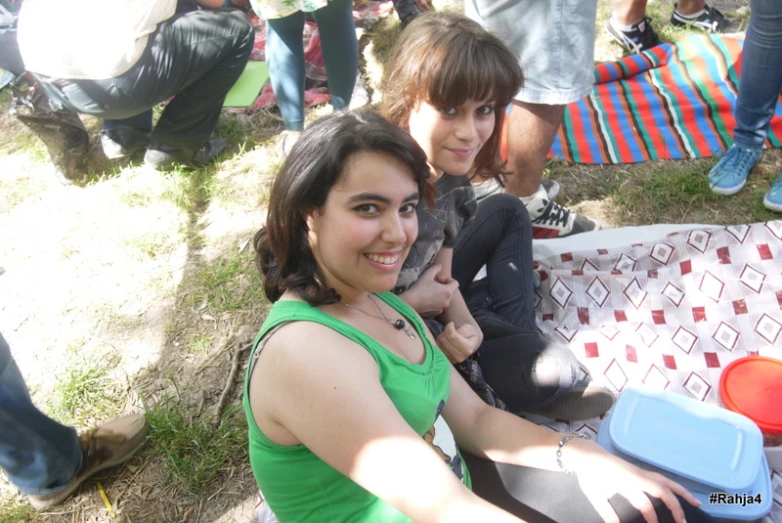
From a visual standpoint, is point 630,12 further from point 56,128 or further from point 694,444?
point 56,128

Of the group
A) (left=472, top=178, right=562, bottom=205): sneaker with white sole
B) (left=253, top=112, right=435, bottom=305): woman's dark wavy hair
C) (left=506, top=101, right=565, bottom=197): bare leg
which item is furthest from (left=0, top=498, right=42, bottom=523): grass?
(left=472, top=178, right=562, bottom=205): sneaker with white sole

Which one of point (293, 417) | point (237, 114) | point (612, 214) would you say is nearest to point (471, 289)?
point (612, 214)

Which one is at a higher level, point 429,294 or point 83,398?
point 429,294

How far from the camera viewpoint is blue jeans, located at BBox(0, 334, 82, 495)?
5.32 ft

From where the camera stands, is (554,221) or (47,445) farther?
(554,221)

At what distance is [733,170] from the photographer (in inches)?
112

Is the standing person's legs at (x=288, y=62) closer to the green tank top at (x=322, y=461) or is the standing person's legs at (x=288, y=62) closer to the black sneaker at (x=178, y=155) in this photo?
the black sneaker at (x=178, y=155)

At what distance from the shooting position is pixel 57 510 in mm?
1917

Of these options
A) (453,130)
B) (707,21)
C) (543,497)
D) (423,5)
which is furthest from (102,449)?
(707,21)

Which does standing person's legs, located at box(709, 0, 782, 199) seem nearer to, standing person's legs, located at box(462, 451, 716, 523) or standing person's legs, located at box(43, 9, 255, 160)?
standing person's legs, located at box(462, 451, 716, 523)

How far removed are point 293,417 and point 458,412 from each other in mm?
565

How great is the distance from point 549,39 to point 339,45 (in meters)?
1.22

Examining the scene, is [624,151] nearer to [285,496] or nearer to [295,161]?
[295,161]

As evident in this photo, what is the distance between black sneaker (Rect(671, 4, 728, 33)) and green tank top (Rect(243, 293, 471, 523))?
3.74 metres
